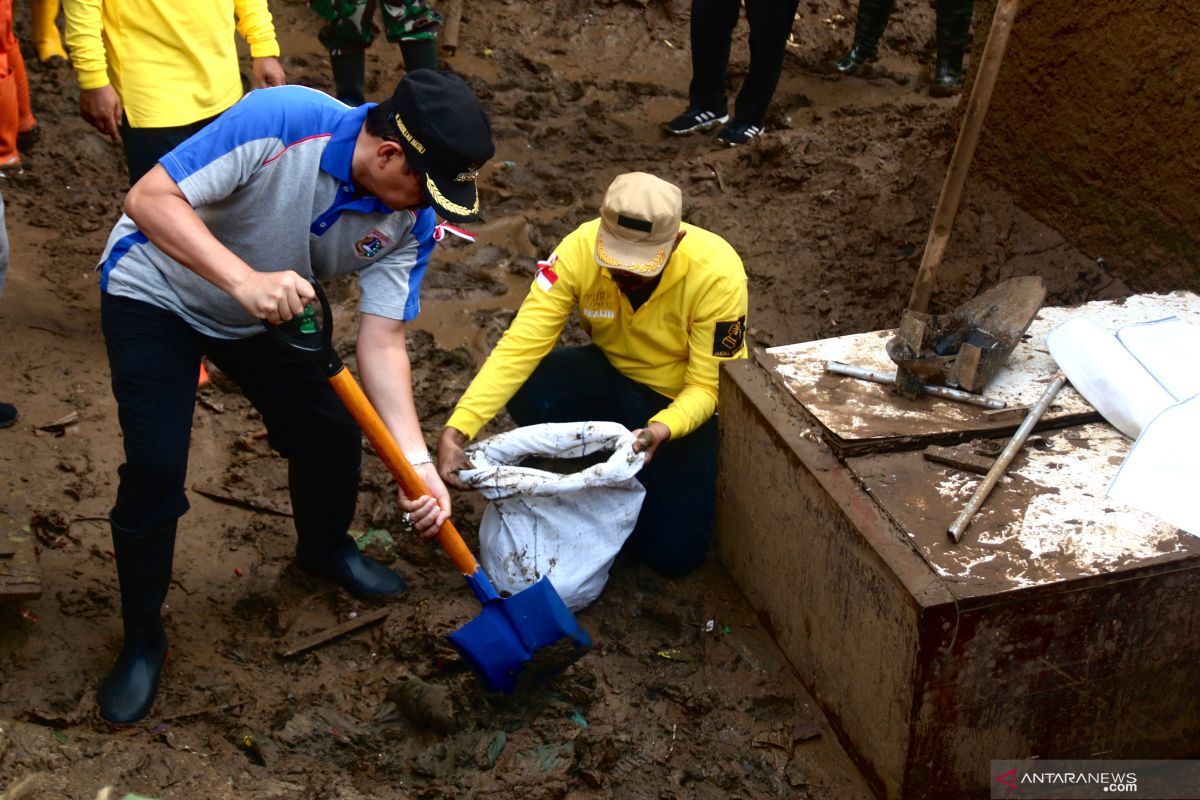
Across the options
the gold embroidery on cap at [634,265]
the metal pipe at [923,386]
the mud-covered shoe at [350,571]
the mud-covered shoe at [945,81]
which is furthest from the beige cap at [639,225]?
the mud-covered shoe at [945,81]

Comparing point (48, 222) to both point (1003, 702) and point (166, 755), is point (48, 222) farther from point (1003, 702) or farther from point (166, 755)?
point (1003, 702)

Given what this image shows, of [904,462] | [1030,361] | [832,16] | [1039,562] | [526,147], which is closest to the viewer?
[1039,562]

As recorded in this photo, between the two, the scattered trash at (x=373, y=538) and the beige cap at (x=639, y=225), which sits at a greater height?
the beige cap at (x=639, y=225)

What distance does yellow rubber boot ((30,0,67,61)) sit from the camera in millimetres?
4633

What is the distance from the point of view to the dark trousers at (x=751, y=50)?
227 inches

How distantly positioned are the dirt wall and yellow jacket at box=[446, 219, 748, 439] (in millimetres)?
1728

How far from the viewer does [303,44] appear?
684cm

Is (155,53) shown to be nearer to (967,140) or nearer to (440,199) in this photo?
(440,199)

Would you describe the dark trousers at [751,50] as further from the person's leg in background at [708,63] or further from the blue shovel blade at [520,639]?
the blue shovel blade at [520,639]

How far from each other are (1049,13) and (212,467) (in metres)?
3.57

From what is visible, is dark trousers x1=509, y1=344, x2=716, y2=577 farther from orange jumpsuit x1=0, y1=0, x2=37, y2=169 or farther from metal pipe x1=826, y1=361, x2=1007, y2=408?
orange jumpsuit x1=0, y1=0, x2=37, y2=169

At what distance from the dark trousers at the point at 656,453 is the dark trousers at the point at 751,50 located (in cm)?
260

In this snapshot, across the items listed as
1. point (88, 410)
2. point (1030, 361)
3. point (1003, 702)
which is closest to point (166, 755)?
point (88, 410)

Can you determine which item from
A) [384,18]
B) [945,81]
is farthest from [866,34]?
[384,18]
